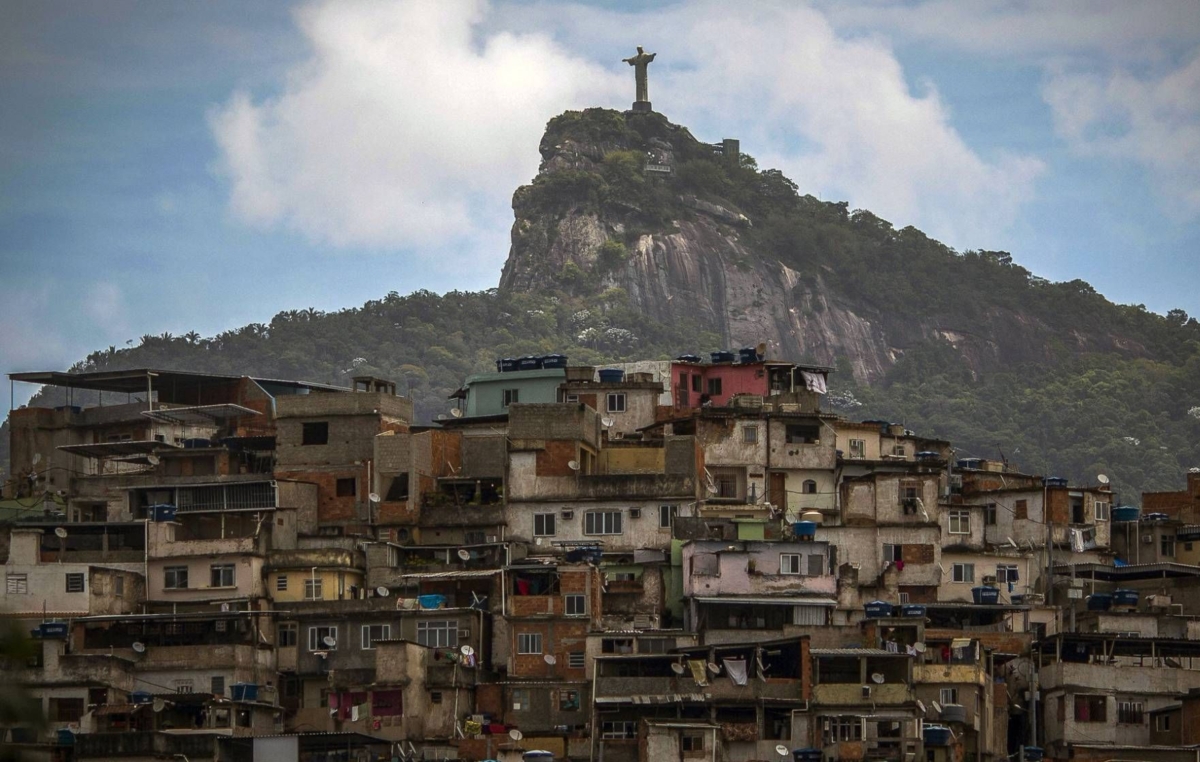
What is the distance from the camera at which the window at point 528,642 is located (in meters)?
51.3

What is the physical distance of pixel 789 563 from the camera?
53.8 meters

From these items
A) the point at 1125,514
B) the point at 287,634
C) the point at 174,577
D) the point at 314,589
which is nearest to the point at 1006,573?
the point at 1125,514

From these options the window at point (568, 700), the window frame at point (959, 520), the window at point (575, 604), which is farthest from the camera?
the window frame at point (959, 520)

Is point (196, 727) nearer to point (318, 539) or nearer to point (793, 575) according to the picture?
point (318, 539)

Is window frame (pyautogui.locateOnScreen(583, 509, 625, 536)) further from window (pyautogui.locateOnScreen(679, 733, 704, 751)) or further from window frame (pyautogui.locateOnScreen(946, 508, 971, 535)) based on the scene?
window (pyautogui.locateOnScreen(679, 733, 704, 751))

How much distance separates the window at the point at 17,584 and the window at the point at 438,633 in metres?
11.1

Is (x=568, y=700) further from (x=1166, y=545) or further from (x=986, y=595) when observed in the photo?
(x=1166, y=545)

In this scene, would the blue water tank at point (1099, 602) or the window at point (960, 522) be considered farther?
the window at point (960, 522)

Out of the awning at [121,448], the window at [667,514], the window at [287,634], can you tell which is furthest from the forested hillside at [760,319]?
the window at [287,634]

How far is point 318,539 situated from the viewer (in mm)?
58594

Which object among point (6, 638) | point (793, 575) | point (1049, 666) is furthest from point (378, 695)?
point (6, 638)

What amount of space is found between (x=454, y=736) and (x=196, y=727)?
6037 millimetres

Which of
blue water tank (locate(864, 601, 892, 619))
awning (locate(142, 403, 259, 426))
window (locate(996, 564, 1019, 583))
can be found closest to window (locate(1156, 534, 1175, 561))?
window (locate(996, 564, 1019, 583))

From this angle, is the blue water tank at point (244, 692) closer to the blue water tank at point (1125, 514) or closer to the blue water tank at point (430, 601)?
the blue water tank at point (430, 601)
